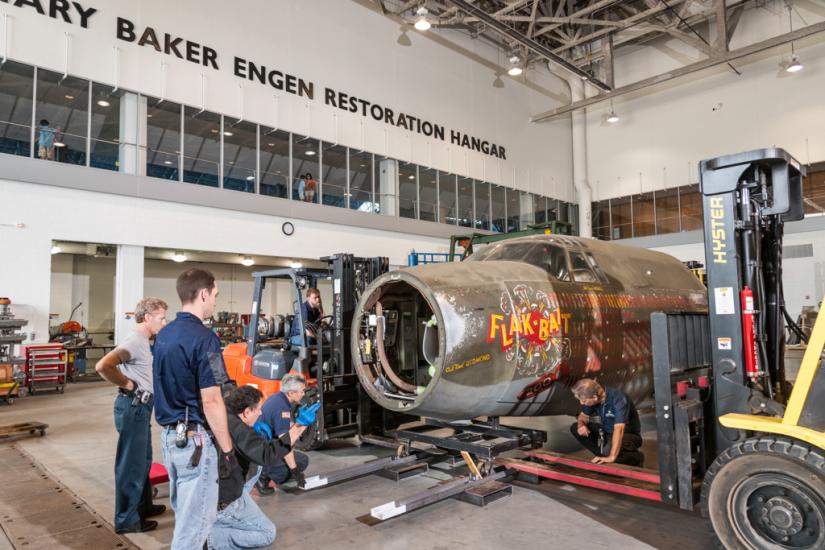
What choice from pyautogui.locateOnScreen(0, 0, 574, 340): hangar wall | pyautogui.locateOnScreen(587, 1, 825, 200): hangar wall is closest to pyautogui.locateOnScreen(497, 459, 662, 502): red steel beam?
pyautogui.locateOnScreen(0, 0, 574, 340): hangar wall

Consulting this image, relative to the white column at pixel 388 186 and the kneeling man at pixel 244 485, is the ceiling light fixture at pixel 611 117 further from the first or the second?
the kneeling man at pixel 244 485

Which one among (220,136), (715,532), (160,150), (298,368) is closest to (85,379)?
(160,150)

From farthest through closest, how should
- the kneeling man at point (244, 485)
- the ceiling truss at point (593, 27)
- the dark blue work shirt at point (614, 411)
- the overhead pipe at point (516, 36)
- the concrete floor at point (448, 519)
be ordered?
1. the ceiling truss at point (593, 27)
2. the overhead pipe at point (516, 36)
3. the dark blue work shirt at point (614, 411)
4. the concrete floor at point (448, 519)
5. the kneeling man at point (244, 485)

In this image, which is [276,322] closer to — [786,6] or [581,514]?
[581,514]

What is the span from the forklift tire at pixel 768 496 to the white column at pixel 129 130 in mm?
15825

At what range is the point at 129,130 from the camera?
613 inches

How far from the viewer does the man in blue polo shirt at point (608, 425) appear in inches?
216

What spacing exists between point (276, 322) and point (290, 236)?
10617 mm

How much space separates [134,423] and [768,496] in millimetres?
4902

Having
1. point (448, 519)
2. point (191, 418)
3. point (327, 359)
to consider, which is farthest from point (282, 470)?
point (327, 359)

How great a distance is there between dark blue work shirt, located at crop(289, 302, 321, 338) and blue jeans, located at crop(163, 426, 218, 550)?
443cm

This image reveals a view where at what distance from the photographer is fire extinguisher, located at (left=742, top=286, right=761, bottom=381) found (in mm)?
4141

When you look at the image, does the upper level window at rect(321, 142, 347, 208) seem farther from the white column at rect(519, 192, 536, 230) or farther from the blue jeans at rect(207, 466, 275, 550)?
the blue jeans at rect(207, 466, 275, 550)

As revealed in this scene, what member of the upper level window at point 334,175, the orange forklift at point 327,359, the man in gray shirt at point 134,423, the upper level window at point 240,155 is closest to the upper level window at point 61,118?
the upper level window at point 240,155
